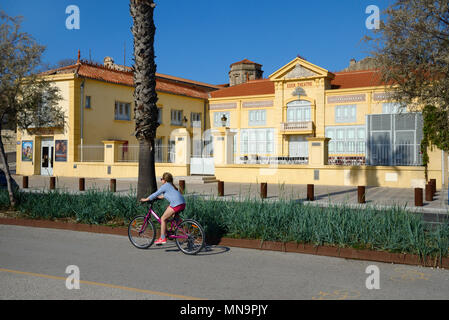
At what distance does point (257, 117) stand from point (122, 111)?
12224mm

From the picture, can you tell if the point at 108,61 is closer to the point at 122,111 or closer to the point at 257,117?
the point at 122,111

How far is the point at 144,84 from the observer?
10328 mm

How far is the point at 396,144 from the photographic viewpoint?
22.0m

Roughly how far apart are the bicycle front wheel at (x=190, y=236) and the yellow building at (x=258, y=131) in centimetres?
900

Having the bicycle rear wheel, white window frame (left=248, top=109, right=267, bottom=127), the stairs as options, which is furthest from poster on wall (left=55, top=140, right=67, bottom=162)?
the bicycle rear wheel

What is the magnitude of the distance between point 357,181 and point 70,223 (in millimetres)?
14722

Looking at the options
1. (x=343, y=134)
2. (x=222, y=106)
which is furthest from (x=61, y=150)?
(x=343, y=134)

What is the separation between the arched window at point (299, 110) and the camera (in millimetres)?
36531

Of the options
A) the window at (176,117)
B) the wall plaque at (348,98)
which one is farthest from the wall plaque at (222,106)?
the wall plaque at (348,98)

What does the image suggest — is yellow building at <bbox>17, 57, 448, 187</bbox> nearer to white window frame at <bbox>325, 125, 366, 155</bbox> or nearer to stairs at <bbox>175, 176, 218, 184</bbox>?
white window frame at <bbox>325, 125, 366, 155</bbox>

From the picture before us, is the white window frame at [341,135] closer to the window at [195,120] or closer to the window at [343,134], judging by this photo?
the window at [343,134]
